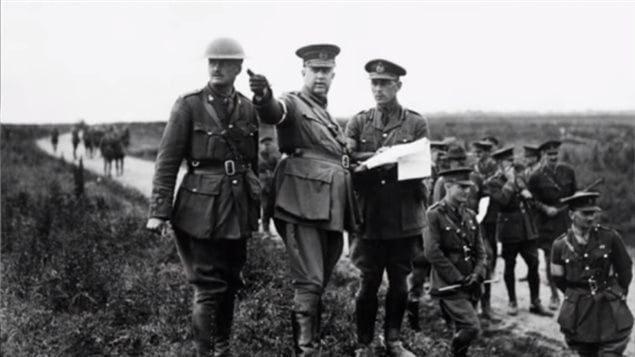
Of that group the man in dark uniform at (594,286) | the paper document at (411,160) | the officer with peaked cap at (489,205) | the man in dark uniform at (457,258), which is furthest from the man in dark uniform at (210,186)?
the officer with peaked cap at (489,205)

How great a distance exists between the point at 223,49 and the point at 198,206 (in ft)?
3.52

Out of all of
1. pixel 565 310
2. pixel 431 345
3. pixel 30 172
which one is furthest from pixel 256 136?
pixel 30 172

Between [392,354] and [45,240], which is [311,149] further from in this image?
[45,240]

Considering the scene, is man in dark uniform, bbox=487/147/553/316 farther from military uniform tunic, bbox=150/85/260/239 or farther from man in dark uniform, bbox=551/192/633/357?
military uniform tunic, bbox=150/85/260/239

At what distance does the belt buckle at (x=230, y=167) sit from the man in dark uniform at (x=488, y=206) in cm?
452

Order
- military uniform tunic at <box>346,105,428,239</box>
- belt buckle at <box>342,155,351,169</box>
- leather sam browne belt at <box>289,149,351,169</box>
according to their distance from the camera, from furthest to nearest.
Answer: military uniform tunic at <box>346,105,428,239</box> < belt buckle at <box>342,155,351,169</box> < leather sam browne belt at <box>289,149,351,169</box>

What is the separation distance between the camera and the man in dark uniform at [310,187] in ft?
15.6

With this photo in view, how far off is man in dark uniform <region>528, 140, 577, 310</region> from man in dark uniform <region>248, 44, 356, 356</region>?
18.2ft

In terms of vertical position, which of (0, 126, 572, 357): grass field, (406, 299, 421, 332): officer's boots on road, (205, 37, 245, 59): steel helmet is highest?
(205, 37, 245, 59): steel helmet

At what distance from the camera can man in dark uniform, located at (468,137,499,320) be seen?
30.0ft

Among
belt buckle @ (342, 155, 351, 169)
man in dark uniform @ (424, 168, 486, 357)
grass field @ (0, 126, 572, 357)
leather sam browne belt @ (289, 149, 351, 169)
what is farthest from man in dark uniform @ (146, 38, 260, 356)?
man in dark uniform @ (424, 168, 486, 357)

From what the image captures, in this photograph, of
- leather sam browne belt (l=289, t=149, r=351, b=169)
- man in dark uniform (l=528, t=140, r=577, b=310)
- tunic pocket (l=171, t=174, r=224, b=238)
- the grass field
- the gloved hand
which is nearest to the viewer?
the gloved hand

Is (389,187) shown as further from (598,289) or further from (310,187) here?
(598,289)

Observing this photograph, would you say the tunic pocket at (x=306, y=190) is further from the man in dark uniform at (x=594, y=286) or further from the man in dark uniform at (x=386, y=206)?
the man in dark uniform at (x=594, y=286)
